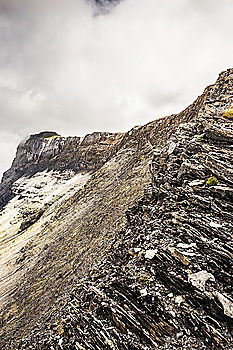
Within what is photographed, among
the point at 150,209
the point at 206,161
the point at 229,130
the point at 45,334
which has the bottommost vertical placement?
the point at 45,334

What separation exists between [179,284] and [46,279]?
1460cm

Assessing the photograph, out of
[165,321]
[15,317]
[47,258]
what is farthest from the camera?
[47,258]

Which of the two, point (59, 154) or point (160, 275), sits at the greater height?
point (59, 154)

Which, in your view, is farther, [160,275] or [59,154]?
[59,154]

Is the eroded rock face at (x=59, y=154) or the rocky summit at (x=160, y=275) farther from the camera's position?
the eroded rock face at (x=59, y=154)

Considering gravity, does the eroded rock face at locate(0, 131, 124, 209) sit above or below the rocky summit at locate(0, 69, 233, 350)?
above

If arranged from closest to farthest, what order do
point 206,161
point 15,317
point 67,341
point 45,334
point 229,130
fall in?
point 67,341 < point 45,334 < point 206,161 < point 229,130 < point 15,317

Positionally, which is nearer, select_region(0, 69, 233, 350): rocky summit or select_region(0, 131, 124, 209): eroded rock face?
select_region(0, 69, 233, 350): rocky summit

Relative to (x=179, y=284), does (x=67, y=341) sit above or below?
below

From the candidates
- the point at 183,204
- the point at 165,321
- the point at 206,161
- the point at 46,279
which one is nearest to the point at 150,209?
the point at 183,204

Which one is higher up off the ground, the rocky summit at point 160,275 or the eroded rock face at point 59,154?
the eroded rock face at point 59,154

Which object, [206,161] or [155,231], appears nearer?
[155,231]

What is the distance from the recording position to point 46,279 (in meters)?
20.3

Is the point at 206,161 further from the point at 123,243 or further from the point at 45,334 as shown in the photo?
the point at 45,334
